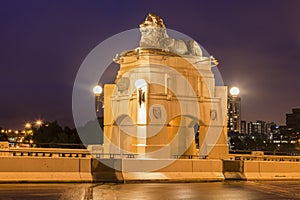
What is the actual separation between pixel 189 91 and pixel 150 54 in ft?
10.5

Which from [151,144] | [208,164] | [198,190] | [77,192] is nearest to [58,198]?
[77,192]

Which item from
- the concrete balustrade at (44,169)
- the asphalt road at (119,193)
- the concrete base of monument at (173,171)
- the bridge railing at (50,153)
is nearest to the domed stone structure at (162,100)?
the bridge railing at (50,153)

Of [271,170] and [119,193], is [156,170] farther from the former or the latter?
[271,170]

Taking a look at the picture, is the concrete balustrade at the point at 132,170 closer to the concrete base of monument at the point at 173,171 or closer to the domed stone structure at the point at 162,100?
the concrete base of monument at the point at 173,171

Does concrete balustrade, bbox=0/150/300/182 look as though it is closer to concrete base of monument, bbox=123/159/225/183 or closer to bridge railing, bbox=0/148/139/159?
concrete base of monument, bbox=123/159/225/183

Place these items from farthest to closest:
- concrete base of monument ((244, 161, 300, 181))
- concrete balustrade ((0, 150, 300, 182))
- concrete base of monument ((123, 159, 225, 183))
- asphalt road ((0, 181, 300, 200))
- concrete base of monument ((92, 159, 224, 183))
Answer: concrete base of monument ((244, 161, 300, 181)) < concrete base of monument ((123, 159, 225, 183)) < concrete base of monument ((92, 159, 224, 183)) < concrete balustrade ((0, 150, 300, 182)) < asphalt road ((0, 181, 300, 200))

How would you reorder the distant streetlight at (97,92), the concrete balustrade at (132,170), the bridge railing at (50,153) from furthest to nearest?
1. the distant streetlight at (97,92)
2. the bridge railing at (50,153)
3. the concrete balustrade at (132,170)

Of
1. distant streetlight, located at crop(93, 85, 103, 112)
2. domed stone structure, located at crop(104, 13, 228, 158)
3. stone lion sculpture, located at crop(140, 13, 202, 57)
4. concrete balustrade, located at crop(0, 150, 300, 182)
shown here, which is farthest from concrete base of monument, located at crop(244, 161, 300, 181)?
distant streetlight, located at crop(93, 85, 103, 112)

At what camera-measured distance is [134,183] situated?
19.6m

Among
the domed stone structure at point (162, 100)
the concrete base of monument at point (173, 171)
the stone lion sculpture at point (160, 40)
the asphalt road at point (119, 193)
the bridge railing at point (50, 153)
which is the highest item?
the stone lion sculpture at point (160, 40)

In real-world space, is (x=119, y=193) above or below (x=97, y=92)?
below

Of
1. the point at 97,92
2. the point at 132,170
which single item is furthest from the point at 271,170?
the point at 97,92

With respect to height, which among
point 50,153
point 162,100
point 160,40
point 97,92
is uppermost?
point 160,40

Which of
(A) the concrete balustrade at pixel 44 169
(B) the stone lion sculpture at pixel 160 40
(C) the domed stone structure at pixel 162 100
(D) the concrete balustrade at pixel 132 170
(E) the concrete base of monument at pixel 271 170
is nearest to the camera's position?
(A) the concrete balustrade at pixel 44 169
